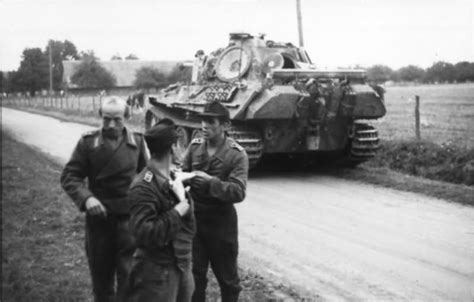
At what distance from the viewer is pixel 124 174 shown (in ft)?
15.3

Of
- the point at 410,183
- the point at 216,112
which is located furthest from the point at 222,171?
the point at 410,183

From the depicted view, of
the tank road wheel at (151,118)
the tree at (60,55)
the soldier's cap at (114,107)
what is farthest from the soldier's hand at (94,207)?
the tree at (60,55)

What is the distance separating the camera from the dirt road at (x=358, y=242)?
233 inches

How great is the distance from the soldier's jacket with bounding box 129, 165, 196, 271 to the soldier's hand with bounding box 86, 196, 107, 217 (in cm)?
89

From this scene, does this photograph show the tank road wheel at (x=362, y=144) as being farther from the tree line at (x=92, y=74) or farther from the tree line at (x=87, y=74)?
the tree line at (x=87, y=74)

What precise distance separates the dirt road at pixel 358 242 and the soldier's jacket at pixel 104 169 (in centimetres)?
205

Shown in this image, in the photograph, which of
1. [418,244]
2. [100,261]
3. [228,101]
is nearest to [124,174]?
[100,261]

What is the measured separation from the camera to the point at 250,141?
38.2 ft

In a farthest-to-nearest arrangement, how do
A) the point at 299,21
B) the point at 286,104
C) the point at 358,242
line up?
the point at 299,21
the point at 286,104
the point at 358,242

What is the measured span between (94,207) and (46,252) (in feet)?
8.92

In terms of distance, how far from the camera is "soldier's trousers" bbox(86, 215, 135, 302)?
4621mm

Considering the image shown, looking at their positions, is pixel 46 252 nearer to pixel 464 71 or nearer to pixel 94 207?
pixel 94 207

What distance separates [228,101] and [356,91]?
2501mm

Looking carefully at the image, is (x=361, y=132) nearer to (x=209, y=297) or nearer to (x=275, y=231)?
(x=275, y=231)
